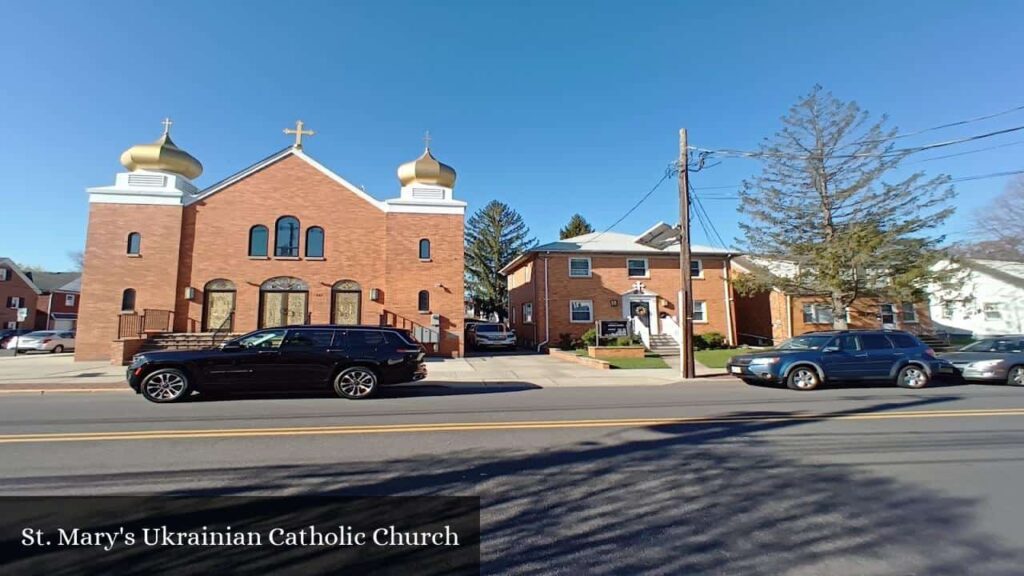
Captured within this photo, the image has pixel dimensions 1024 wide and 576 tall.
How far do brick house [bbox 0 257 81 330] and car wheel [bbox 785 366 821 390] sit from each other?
61.9 m

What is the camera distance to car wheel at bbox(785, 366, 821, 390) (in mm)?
12102

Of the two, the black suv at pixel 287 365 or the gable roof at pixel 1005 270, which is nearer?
the black suv at pixel 287 365

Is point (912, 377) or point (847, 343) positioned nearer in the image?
point (912, 377)

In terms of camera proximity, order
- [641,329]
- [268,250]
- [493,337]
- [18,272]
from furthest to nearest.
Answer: [18,272] < [493,337] < [641,329] < [268,250]

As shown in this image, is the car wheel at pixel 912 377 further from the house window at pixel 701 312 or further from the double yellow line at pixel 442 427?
the house window at pixel 701 312

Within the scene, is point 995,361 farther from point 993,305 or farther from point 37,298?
point 37,298

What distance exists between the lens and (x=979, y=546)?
341cm

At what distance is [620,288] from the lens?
2627cm

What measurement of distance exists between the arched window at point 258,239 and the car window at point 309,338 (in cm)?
1368

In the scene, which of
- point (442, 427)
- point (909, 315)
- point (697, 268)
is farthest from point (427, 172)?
point (909, 315)

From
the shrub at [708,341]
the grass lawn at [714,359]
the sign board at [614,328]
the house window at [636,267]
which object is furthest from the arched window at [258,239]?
the shrub at [708,341]

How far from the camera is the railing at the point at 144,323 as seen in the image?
63.0 feet

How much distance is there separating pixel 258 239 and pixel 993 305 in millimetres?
41658

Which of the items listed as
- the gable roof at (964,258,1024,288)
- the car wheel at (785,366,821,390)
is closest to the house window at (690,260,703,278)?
the car wheel at (785,366,821,390)
